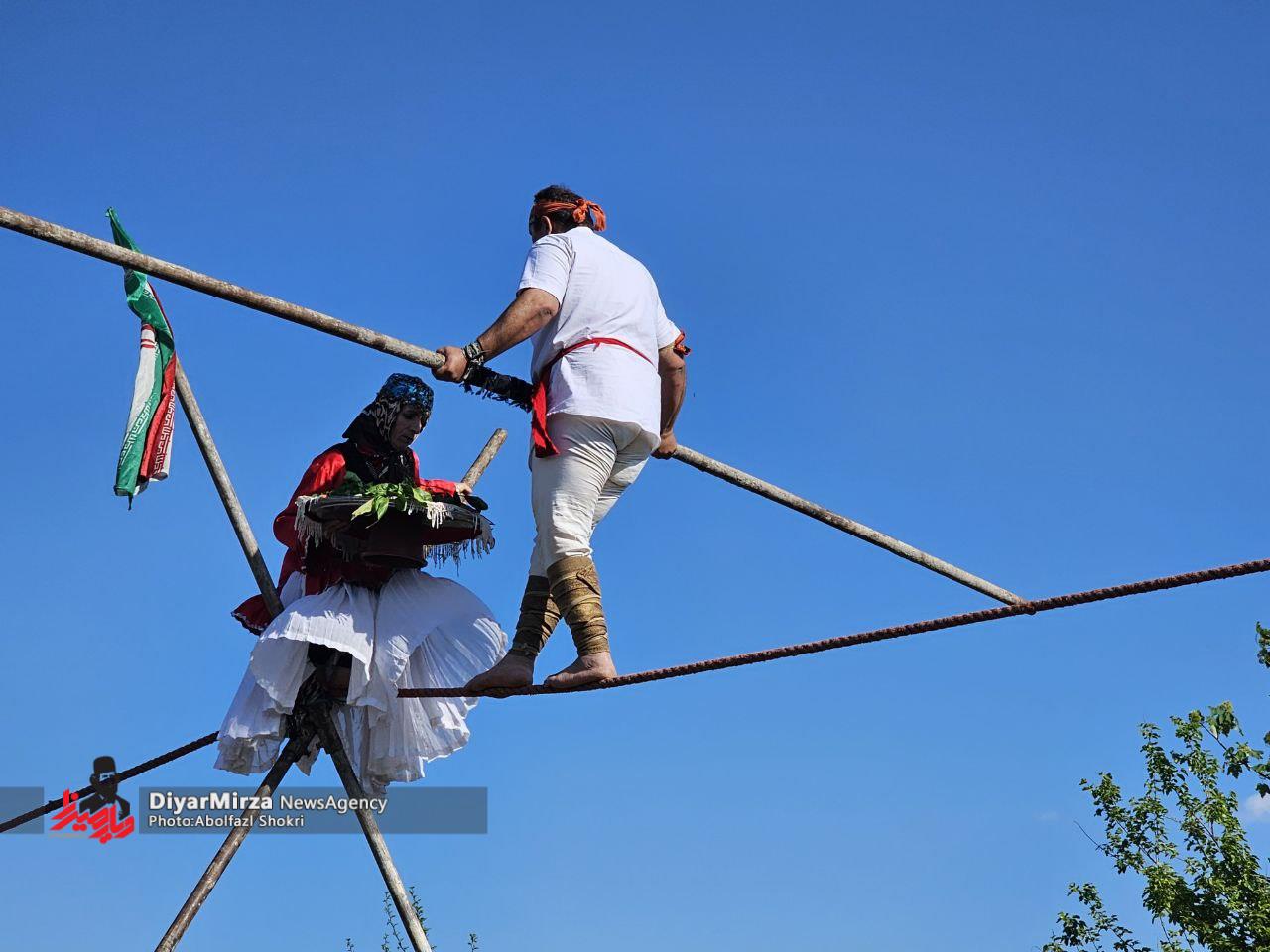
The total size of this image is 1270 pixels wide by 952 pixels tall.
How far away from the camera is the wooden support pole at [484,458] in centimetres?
761

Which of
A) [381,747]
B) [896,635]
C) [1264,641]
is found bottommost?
[896,635]

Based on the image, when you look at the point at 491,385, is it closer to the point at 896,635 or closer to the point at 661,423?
the point at 661,423

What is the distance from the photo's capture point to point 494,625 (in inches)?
248

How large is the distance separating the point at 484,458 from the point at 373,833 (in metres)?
2.23

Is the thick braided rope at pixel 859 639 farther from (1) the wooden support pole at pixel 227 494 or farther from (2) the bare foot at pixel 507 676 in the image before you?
(1) the wooden support pole at pixel 227 494

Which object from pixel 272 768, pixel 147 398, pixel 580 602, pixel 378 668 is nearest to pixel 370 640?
pixel 378 668

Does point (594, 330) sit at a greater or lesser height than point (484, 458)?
lesser

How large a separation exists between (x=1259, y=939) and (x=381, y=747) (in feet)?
30.3

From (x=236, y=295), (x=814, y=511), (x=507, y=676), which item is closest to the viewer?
(x=236, y=295)

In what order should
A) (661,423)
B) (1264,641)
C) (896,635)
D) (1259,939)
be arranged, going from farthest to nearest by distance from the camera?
(1264,641) < (1259,939) < (661,423) < (896,635)

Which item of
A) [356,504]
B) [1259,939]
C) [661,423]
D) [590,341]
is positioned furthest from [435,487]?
[1259,939]

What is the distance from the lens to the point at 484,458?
25.1 ft

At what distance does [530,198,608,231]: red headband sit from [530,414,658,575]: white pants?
90cm

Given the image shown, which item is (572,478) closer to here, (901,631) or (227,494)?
(901,631)
